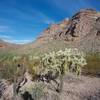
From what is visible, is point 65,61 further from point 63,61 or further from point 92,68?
point 92,68

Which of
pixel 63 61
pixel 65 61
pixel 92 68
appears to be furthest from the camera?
pixel 92 68

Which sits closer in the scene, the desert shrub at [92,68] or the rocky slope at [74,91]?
the rocky slope at [74,91]

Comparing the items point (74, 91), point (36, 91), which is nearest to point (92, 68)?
point (74, 91)

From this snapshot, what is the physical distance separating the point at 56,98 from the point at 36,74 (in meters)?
9.19

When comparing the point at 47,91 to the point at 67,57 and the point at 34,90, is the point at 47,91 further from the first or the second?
the point at 67,57

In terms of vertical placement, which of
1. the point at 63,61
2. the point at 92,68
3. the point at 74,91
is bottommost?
the point at 74,91

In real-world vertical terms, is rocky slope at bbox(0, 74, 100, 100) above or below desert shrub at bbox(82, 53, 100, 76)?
below

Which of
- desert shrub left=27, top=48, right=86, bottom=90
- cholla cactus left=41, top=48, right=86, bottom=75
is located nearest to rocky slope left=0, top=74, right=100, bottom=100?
desert shrub left=27, top=48, right=86, bottom=90

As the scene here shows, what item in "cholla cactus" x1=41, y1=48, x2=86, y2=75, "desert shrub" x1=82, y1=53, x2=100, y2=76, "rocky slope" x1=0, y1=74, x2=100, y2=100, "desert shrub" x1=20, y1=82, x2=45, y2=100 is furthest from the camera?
"desert shrub" x1=82, y1=53, x2=100, y2=76

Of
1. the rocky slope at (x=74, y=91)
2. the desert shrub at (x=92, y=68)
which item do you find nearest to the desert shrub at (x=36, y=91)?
the rocky slope at (x=74, y=91)

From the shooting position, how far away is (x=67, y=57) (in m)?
22.6

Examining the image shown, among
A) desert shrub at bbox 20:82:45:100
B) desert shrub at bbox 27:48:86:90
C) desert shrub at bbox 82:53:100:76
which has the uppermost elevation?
desert shrub at bbox 27:48:86:90

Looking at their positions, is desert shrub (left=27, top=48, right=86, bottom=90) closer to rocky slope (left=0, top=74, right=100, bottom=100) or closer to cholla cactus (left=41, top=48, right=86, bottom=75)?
cholla cactus (left=41, top=48, right=86, bottom=75)

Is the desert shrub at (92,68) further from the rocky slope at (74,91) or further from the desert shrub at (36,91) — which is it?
the desert shrub at (36,91)
